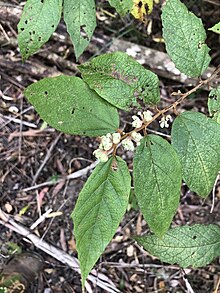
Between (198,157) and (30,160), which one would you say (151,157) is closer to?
(198,157)

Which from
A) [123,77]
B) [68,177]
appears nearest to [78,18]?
[123,77]

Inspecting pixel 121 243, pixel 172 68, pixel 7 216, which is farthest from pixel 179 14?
pixel 7 216

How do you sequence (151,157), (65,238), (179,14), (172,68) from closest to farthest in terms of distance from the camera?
(151,157) → (179,14) → (172,68) → (65,238)

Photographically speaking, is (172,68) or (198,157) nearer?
(198,157)

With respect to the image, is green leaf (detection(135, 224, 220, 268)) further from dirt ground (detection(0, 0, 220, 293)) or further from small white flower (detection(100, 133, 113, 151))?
dirt ground (detection(0, 0, 220, 293))

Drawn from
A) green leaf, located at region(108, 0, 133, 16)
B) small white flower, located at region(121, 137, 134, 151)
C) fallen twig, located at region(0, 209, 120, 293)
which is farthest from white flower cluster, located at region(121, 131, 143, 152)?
fallen twig, located at region(0, 209, 120, 293)

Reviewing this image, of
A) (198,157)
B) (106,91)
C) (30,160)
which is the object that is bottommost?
(30,160)

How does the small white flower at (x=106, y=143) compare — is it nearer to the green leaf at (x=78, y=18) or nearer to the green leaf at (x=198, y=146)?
the green leaf at (x=198, y=146)
